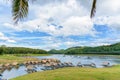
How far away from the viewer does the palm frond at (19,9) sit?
835 cm

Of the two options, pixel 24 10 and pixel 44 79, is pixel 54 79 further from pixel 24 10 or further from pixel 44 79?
pixel 24 10

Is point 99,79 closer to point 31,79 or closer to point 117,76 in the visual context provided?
point 117,76

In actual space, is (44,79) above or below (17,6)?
below

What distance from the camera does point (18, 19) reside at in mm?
8359

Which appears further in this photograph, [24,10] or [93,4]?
[93,4]

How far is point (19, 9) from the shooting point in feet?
27.4

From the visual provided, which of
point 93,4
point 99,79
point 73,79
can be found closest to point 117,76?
point 99,79

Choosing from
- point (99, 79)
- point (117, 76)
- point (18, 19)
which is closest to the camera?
point (18, 19)

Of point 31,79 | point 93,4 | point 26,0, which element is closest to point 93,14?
point 93,4

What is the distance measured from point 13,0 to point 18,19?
2.15 feet

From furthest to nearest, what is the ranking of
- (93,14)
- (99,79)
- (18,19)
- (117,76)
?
1. (117,76)
2. (99,79)
3. (93,14)
4. (18,19)

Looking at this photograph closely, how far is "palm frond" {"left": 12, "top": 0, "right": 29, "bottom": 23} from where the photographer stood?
27.4ft

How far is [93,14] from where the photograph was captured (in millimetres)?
9320

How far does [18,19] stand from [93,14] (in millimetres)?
2579
